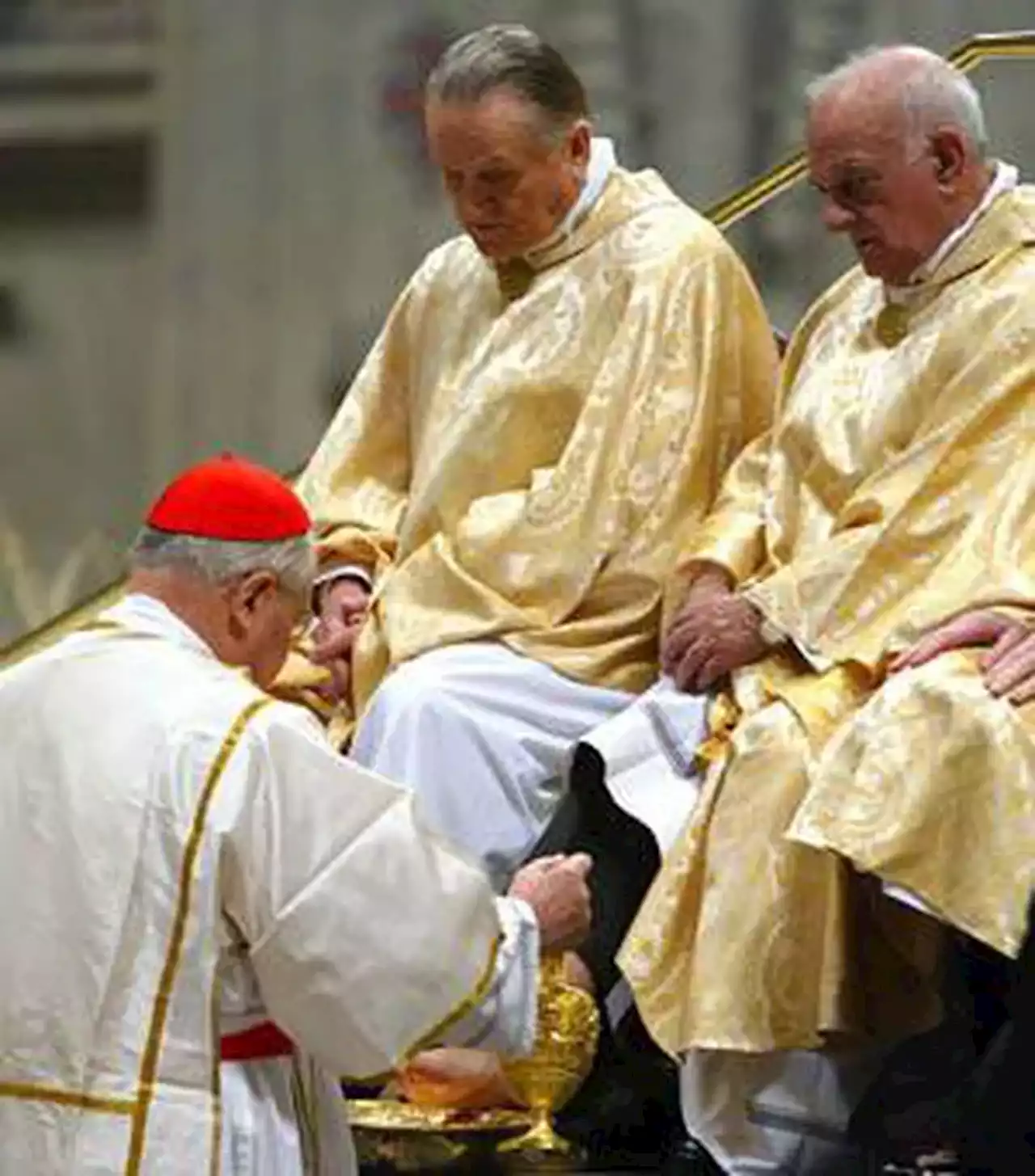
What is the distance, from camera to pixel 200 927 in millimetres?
4129

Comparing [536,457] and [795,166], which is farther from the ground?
[795,166]

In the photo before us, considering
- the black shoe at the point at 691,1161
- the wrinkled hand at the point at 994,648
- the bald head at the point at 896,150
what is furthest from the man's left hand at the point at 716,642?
the black shoe at the point at 691,1161

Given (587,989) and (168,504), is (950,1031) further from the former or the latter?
(168,504)

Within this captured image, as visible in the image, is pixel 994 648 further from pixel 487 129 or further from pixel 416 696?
pixel 487 129

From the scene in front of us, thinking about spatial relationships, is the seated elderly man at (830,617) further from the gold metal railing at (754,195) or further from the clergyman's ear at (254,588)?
the gold metal railing at (754,195)

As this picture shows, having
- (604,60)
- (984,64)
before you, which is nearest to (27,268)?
(604,60)

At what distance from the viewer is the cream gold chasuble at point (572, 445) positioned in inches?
227

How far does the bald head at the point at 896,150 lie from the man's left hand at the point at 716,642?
62 cm

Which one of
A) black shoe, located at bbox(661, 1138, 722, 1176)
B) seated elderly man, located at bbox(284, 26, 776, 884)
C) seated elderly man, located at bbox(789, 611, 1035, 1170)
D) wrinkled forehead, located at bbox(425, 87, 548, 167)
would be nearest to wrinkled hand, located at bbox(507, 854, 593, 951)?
seated elderly man, located at bbox(789, 611, 1035, 1170)

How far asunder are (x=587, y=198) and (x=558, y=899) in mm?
1879

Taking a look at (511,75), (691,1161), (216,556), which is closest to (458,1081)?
(691,1161)

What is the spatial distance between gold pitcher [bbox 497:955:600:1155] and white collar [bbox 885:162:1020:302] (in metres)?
1.21

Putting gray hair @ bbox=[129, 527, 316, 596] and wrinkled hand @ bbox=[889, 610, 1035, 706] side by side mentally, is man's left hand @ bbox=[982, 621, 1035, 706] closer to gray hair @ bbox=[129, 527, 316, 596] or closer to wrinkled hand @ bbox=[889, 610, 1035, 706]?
wrinkled hand @ bbox=[889, 610, 1035, 706]

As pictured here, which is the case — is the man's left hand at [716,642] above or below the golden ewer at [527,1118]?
above
